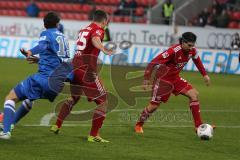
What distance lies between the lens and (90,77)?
35.2ft

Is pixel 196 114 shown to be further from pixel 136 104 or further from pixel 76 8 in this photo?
pixel 76 8

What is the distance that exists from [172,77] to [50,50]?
2.52 m

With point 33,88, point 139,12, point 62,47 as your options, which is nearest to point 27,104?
point 33,88

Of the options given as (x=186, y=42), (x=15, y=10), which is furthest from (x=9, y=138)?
(x=15, y=10)

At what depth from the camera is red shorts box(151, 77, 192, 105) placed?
1178cm

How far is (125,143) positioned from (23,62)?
18122 millimetres

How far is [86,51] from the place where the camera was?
35.5 feet

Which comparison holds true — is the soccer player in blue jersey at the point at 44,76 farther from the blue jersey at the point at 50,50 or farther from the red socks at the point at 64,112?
the red socks at the point at 64,112

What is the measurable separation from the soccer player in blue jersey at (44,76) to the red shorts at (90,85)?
0.98ft

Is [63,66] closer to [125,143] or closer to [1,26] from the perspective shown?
[125,143]

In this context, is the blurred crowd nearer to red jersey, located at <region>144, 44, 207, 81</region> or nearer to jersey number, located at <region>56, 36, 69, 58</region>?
red jersey, located at <region>144, 44, 207, 81</region>

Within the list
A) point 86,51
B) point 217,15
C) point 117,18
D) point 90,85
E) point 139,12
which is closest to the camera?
point 90,85

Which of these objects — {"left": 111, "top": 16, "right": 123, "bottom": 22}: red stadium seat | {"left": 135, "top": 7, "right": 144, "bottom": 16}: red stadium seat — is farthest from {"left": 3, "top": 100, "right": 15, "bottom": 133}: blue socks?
{"left": 135, "top": 7, "right": 144, "bottom": 16}: red stadium seat

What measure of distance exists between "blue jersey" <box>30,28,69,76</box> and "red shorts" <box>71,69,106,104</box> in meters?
0.54
